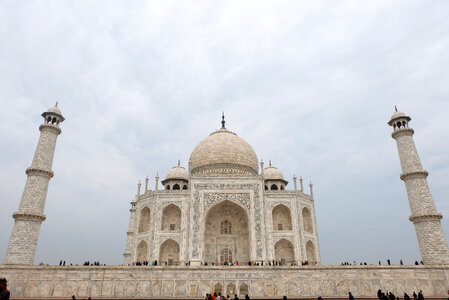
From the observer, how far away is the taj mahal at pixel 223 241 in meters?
14.9

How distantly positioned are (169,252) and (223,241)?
152 inches

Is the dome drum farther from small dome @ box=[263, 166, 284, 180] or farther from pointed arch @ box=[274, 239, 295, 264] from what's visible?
pointed arch @ box=[274, 239, 295, 264]

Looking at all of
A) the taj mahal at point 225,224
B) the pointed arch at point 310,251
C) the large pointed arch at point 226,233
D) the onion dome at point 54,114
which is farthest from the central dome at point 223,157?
the onion dome at point 54,114

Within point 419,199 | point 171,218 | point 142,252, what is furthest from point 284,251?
point 142,252

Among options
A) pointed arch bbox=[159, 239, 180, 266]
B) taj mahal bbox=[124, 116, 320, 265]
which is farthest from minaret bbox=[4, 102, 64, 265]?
pointed arch bbox=[159, 239, 180, 266]

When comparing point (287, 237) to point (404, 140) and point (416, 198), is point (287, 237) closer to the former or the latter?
point (416, 198)

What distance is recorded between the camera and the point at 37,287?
1470cm

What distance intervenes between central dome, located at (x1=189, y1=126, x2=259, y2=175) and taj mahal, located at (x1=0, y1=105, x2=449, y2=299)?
9 centimetres

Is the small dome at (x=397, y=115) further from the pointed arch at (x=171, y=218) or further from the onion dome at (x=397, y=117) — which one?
the pointed arch at (x=171, y=218)

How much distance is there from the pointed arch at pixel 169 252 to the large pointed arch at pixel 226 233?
6.48 feet

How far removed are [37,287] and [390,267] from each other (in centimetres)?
1728

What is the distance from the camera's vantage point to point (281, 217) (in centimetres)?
2294

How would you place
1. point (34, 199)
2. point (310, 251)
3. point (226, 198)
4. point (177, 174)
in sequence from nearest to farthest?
point (34, 199), point (226, 198), point (310, 251), point (177, 174)

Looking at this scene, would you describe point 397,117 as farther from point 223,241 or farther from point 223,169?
point 223,241
